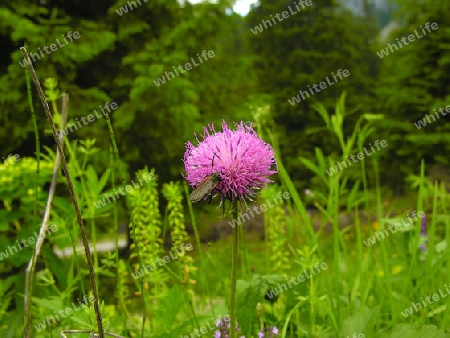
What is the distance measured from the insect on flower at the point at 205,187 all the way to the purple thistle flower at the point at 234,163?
1 cm

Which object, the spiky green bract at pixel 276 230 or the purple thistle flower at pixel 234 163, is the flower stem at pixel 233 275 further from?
the spiky green bract at pixel 276 230

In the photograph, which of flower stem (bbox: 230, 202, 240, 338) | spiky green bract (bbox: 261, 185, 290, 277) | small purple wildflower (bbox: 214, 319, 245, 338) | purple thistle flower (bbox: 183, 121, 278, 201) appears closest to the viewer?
flower stem (bbox: 230, 202, 240, 338)

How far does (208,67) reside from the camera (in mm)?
11734

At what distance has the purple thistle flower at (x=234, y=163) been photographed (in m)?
1.14

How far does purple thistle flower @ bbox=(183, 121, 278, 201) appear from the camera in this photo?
1139 millimetres

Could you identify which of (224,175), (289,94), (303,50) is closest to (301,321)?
(224,175)

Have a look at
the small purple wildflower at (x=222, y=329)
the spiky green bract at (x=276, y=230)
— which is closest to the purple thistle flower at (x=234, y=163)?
the small purple wildflower at (x=222, y=329)

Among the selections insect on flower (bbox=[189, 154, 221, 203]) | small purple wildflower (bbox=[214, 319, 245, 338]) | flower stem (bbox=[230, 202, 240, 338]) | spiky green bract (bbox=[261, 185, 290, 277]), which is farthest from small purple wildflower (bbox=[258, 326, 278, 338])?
insect on flower (bbox=[189, 154, 221, 203])

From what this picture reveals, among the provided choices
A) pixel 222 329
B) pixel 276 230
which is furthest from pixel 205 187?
pixel 276 230

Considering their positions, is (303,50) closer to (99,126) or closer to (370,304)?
(99,126)

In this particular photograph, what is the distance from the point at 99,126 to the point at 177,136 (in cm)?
168

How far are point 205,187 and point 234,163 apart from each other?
10 centimetres

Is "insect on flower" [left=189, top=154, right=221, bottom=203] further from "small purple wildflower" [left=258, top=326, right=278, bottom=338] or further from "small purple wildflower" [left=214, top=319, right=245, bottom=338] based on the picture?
"small purple wildflower" [left=258, top=326, right=278, bottom=338]

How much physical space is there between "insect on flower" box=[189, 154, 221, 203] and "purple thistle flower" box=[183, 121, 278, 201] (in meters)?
0.01
